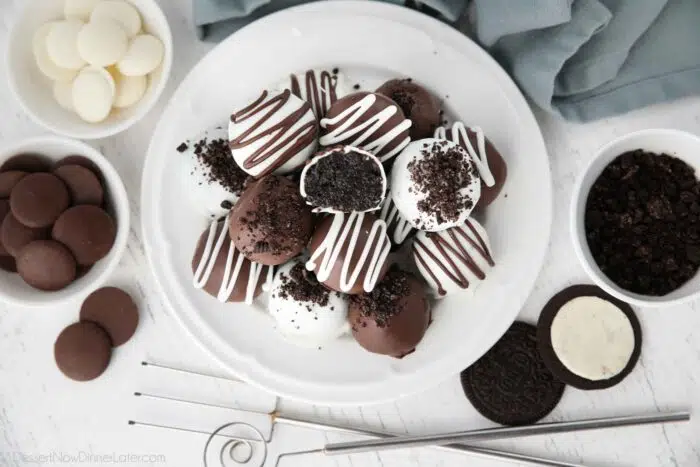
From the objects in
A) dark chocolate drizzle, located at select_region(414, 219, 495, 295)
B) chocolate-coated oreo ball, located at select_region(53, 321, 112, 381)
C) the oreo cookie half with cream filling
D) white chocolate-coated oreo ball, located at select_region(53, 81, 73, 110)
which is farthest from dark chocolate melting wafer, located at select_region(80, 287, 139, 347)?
the oreo cookie half with cream filling

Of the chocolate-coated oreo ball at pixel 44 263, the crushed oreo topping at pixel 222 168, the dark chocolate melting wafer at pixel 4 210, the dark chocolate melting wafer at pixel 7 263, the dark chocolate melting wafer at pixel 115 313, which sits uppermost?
the crushed oreo topping at pixel 222 168

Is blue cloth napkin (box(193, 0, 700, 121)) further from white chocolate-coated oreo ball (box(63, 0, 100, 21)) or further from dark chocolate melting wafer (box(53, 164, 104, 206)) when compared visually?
dark chocolate melting wafer (box(53, 164, 104, 206))

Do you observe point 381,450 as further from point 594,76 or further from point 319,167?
point 594,76

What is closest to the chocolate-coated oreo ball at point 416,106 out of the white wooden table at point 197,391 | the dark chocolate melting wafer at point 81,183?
the white wooden table at point 197,391

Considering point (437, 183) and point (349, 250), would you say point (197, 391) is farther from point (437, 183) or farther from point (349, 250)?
point (437, 183)

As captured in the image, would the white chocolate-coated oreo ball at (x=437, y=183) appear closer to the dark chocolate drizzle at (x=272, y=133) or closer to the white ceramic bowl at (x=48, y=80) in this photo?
the dark chocolate drizzle at (x=272, y=133)

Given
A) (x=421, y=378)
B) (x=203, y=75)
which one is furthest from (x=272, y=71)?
(x=421, y=378)
